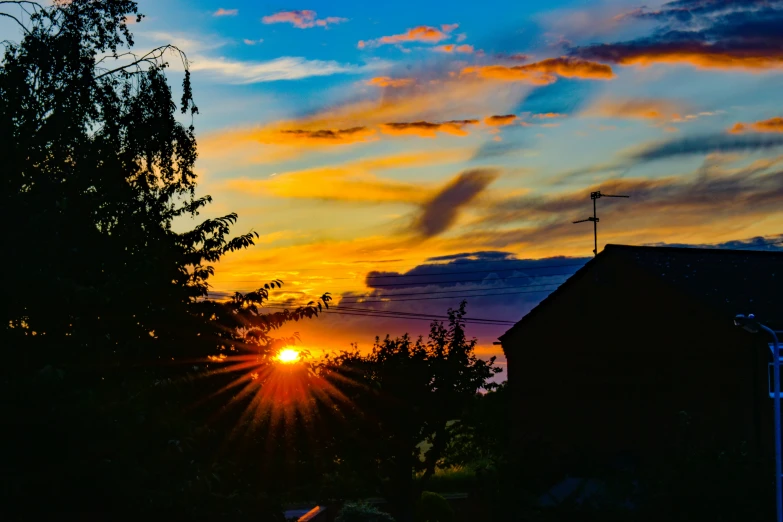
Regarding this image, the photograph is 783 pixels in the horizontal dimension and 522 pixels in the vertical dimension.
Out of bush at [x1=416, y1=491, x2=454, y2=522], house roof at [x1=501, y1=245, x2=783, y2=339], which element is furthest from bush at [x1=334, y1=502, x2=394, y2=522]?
house roof at [x1=501, y1=245, x2=783, y2=339]

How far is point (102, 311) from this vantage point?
46.3 feet

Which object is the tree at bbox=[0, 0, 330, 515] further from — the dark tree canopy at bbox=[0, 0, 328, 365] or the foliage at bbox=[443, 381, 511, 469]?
the foliage at bbox=[443, 381, 511, 469]

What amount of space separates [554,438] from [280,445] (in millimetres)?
19294

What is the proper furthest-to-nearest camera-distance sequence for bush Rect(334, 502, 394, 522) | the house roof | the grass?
the grass, bush Rect(334, 502, 394, 522), the house roof

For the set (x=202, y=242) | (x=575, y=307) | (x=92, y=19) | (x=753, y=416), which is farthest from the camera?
(x=575, y=307)

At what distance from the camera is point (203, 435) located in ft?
45.6

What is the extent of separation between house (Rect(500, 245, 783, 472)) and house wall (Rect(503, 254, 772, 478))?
0.04 metres

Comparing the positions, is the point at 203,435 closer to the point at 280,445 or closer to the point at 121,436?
the point at 121,436

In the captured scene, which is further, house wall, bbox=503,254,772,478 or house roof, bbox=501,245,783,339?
house roof, bbox=501,245,783,339

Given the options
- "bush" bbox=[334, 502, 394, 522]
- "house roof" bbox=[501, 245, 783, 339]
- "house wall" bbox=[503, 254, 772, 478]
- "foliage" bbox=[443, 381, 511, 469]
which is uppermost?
"house roof" bbox=[501, 245, 783, 339]

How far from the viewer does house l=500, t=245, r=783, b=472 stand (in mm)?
27656

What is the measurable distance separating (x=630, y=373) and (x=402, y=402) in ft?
43.0

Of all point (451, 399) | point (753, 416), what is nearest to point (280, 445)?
point (753, 416)

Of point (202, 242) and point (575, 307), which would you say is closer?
point (202, 242)
